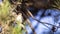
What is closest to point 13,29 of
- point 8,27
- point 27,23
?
point 8,27

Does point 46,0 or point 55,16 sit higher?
point 46,0

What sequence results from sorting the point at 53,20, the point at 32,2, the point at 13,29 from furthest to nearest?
the point at 53,20 < the point at 32,2 < the point at 13,29

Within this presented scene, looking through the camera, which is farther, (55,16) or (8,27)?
(55,16)

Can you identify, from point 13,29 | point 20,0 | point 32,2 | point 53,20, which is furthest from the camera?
point 53,20

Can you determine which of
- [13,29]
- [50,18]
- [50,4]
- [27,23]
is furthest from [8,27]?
[50,18]

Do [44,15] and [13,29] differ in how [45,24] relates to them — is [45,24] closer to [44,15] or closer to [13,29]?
[44,15]

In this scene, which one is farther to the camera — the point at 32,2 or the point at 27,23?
the point at 32,2

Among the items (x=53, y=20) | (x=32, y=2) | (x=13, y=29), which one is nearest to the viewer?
(x=13, y=29)

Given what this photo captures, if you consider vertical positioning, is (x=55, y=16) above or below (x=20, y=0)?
below

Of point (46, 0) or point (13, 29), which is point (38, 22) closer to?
point (46, 0)
